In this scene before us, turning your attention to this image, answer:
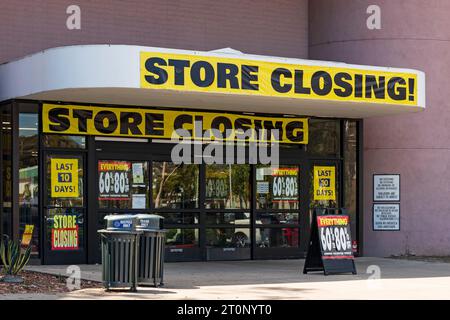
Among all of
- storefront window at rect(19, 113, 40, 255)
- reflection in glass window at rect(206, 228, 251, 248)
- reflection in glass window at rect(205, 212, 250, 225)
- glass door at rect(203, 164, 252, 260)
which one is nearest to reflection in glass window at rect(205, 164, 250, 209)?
glass door at rect(203, 164, 252, 260)

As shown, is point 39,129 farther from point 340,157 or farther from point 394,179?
point 394,179

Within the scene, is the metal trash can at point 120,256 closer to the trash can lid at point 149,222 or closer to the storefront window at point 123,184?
the trash can lid at point 149,222

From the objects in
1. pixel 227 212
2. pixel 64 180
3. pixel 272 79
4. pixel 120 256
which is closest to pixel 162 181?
pixel 227 212

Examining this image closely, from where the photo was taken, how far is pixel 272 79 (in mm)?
16469

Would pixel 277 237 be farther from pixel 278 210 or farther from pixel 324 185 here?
pixel 324 185

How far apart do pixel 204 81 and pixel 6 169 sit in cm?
436

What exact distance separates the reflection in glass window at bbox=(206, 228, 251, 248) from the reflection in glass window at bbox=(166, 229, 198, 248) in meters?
0.32

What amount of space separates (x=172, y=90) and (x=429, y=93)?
748 centimetres

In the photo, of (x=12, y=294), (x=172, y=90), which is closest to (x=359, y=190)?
(x=172, y=90)

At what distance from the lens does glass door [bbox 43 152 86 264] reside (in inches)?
674

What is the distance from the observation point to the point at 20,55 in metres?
17.6

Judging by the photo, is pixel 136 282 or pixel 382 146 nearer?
pixel 136 282

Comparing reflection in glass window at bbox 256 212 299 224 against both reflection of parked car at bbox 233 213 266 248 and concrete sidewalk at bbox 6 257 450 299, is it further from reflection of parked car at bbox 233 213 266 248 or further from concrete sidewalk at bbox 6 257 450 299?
concrete sidewalk at bbox 6 257 450 299
